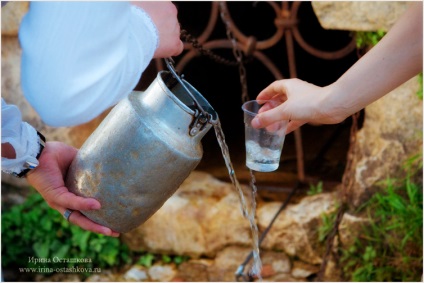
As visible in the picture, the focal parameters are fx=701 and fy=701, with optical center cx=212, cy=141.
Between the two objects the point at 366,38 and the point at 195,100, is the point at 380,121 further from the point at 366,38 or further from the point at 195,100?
the point at 195,100

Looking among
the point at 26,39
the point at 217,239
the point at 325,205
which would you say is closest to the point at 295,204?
the point at 325,205

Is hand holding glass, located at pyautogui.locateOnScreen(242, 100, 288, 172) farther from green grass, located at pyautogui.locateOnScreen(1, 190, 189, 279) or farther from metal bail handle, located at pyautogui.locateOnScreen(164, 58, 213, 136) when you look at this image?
green grass, located at pyautogui.locateOnScreen(1, 190, 189, 279)

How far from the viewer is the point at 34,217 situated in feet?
11.6

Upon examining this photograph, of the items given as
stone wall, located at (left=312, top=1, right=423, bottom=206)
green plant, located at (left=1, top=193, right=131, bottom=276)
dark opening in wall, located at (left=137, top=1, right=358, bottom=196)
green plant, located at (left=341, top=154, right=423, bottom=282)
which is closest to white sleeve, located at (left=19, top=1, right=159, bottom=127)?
stone wall, located at (left=312, top=1, right=423, bottom=206)

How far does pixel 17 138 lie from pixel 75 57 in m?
0.74

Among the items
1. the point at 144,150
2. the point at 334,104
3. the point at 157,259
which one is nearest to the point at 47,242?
the point at 157,259

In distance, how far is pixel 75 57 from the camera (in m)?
1.25

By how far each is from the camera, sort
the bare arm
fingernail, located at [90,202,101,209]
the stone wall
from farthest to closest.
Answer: the stone wall, fingernail, located at [90,202,101,209], the bare arm

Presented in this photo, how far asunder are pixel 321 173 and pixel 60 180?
242cm

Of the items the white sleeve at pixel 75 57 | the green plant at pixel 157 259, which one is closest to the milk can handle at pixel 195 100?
the white sleeve at pixel 75 57

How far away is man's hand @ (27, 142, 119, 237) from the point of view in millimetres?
1870

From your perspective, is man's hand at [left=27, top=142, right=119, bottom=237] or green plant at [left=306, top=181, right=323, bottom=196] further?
green plant at [left=306, top=181, right=323, bottom=196]

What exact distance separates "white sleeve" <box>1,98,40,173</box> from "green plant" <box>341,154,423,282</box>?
1671 mm

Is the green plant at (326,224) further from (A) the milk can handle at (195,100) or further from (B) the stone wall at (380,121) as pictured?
(A) the milk can handle at (195,100)
